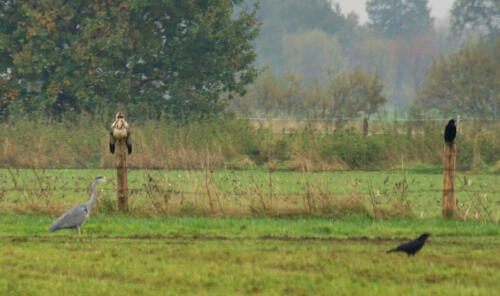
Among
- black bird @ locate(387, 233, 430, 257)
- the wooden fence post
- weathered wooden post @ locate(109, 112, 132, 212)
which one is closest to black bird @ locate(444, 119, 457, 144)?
the wooden fence post

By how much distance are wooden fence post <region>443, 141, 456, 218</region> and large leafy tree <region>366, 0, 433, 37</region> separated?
117767 mm

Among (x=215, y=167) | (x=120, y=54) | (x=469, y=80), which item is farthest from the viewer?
(x=469, y=80)

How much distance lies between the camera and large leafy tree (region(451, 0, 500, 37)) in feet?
301

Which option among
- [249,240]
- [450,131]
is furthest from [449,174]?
[249,240]

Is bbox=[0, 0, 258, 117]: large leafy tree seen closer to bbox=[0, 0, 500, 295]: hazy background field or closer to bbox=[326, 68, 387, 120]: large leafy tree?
bbox=[0, 0, 500, 295]: hazy background field

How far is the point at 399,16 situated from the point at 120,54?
335ft

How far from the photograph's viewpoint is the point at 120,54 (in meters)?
36.9

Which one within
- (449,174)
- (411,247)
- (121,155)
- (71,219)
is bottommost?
(411,247)

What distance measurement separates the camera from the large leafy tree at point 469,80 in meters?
57.9

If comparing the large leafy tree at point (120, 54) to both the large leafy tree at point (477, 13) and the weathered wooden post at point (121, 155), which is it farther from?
the large leafy tree at point (477, 13)

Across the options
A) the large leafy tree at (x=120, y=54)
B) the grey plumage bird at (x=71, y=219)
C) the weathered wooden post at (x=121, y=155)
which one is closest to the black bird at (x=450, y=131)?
the weathered wooden post at (x=121, y=155)

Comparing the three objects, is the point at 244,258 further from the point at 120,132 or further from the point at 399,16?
the point at 399,16

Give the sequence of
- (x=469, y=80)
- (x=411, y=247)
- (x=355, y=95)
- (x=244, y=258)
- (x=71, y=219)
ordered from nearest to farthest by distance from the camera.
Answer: (x=411, y=247) < (x=244, y=258) < (x=71, y=219) < (x=355, y=95) < (x=469, y=80)

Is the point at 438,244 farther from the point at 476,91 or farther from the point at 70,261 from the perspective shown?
the point at 476,91
